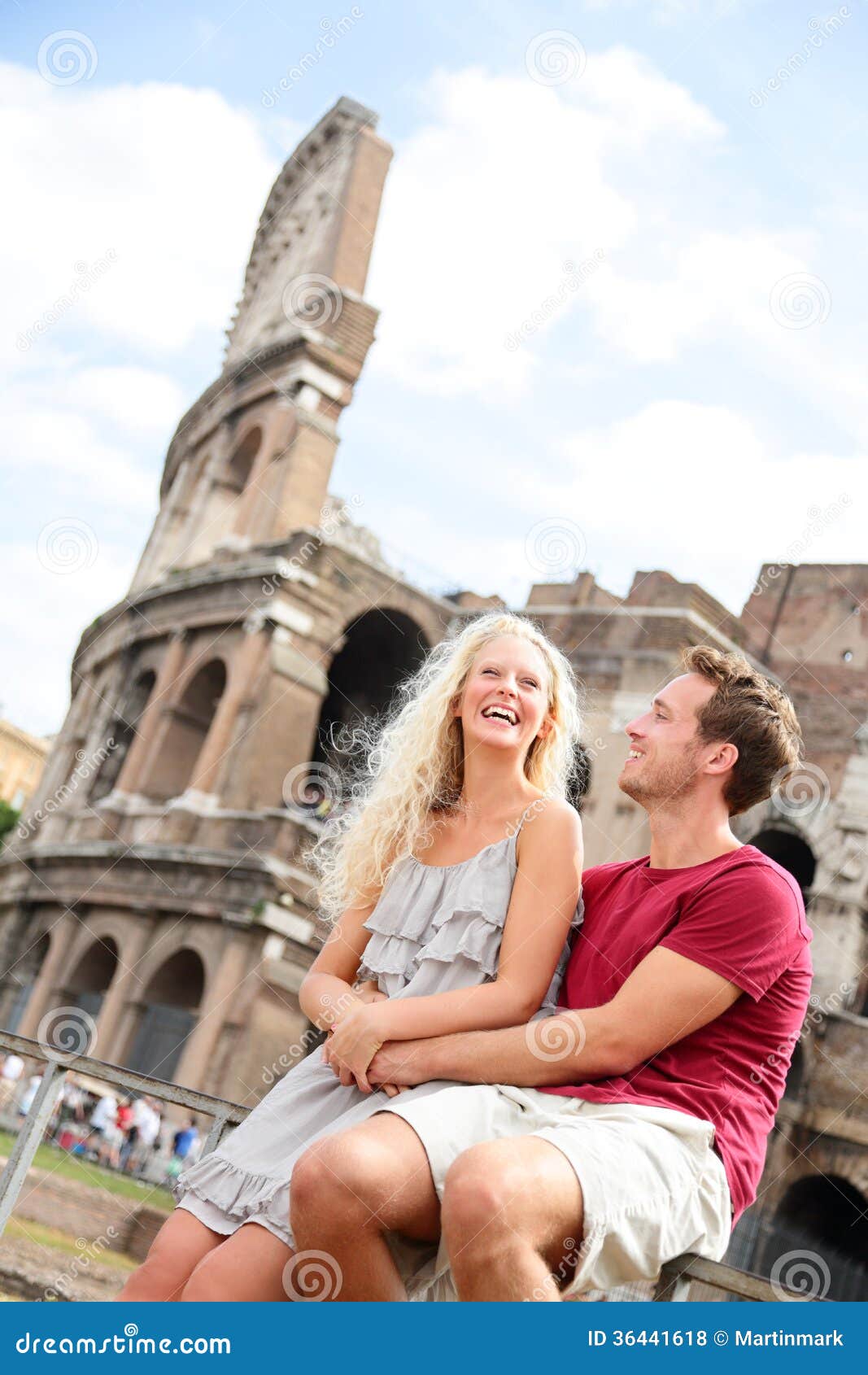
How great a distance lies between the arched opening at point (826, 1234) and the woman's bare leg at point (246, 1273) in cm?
1454

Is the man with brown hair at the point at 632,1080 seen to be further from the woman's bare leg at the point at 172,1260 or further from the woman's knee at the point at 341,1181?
the woman's bare leg at the point at 172,1260

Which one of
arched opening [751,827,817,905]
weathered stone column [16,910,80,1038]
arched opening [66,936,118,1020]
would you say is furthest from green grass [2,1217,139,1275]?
arched opening [751,827,817,905]

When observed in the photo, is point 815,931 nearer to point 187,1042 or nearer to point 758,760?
point 187,1042

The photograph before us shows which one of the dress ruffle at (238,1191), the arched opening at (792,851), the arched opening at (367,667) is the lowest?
the dress ruffle at (238,1191)

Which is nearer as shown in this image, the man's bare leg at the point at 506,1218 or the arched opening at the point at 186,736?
the man's bare leg at the point at 506,1218

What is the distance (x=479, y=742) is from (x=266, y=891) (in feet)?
45.2

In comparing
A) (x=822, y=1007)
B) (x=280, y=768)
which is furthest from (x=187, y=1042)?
(x=822, y=1007)

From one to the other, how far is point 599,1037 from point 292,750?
15.6m

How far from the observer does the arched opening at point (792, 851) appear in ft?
63.7

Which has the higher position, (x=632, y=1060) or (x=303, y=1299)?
(x=632, y=1060)

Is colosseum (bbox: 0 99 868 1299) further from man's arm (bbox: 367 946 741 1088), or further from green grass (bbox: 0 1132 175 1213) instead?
man's arm (bbox: 367 946 741 1088)

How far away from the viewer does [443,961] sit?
2918 millimetres

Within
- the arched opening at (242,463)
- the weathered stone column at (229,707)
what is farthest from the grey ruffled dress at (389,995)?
the arched opening at (242,463)

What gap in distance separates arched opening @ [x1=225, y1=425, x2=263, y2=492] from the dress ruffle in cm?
1994
